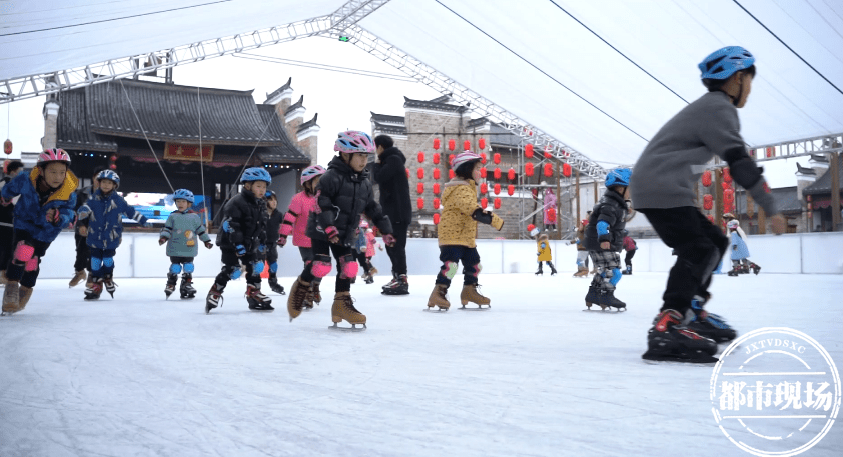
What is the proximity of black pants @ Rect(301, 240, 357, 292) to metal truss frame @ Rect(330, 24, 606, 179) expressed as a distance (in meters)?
12.8

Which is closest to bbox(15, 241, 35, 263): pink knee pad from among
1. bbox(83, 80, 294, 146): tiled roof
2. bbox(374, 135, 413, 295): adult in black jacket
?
bbox(374, 135, 413, 295): adult in black jacket

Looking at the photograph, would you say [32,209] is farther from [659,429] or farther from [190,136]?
[190,136]

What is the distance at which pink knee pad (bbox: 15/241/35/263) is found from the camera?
16.3 feet

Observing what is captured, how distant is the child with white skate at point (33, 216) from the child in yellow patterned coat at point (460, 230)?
9.98ft

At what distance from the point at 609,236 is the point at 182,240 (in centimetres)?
454

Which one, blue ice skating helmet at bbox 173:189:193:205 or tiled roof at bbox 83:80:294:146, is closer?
blue ice skating helmet at bbox 173:189:193:205

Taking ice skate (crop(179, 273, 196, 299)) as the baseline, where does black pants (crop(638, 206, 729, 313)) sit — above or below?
above

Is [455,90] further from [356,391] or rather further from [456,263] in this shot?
[356,391]

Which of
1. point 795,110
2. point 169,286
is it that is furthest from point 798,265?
point 169,286

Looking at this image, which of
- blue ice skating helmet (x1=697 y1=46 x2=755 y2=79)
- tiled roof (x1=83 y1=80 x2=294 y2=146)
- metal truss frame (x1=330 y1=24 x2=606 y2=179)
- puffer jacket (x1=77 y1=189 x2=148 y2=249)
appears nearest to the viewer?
blue ice skating helmet (x1=697 y1=46 x2=755 y2=79)

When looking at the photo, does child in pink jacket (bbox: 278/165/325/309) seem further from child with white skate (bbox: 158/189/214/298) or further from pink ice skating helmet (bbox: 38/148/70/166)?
pink ice skating helmet (bbox: 38/148/70/166)

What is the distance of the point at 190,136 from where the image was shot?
2008cm

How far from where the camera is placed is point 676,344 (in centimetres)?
260

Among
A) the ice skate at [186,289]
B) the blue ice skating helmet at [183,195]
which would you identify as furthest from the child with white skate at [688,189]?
the blue ice skating helmet at [183,195]
